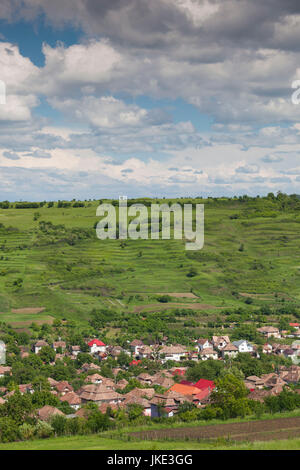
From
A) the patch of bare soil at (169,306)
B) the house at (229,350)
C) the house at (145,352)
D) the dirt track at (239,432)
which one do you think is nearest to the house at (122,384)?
the house at (145,352)

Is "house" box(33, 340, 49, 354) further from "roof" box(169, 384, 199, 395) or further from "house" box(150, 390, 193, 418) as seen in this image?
"house" box(150, 390, 193, 418)

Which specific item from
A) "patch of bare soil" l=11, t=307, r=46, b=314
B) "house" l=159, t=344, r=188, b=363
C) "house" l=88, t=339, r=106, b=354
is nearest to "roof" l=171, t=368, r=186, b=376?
"house" l=159, t=344, r=188, b=363

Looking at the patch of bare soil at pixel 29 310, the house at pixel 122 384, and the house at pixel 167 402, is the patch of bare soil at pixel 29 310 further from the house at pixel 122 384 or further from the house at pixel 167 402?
the house at pixel 167 402

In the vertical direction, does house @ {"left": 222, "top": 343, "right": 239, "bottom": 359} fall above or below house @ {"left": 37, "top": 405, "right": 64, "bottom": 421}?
below

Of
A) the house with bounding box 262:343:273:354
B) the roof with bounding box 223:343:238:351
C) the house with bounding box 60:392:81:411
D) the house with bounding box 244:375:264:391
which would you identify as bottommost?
the house with bounding box 262:343:273:354

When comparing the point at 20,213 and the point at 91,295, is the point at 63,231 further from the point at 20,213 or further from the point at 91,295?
the point at 91,295
